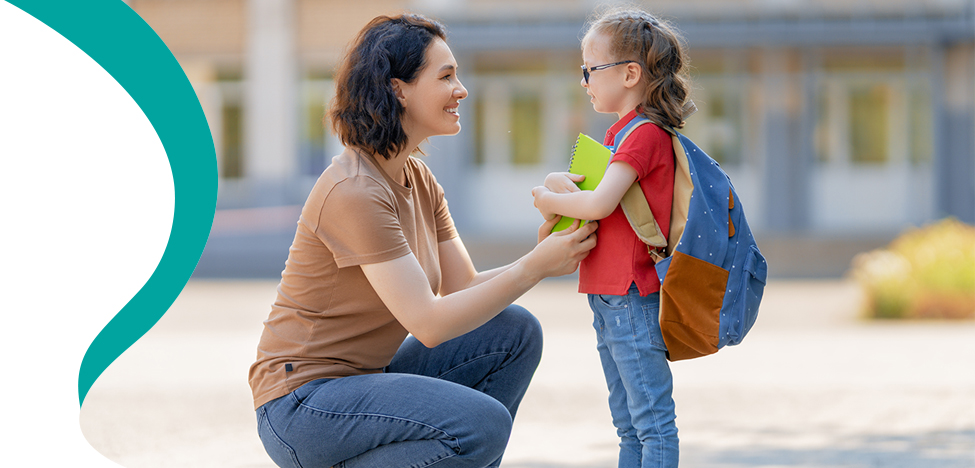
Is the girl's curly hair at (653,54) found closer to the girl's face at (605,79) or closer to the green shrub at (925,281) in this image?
the girl's face at (605,79)

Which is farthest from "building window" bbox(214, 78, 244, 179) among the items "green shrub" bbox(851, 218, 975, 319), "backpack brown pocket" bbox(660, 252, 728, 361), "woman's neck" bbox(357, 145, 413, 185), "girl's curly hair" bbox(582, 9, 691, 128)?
"backpack brown pocket" bbox(660, 252, 728, 361)

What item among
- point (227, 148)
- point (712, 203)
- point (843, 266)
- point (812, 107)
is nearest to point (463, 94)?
point (712, 203)

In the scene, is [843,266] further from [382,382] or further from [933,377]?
[382,382]

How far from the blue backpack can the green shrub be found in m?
7.44

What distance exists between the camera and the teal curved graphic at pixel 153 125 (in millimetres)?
5773

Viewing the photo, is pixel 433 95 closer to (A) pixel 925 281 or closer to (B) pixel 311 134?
(A) pixel 925 281

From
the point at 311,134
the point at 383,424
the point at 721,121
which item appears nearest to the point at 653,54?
the point at 383,424

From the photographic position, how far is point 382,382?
111 inches

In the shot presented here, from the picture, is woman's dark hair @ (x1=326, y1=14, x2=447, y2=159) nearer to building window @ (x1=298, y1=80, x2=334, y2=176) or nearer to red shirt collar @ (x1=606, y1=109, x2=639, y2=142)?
red shirt collar @ (x1=606, y1=109, x2=639, y2=142)

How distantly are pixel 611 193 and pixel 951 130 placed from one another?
17335 mm

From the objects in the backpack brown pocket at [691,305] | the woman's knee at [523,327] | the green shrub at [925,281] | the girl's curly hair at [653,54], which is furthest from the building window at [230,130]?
the backpack brown pocket at [691,305]

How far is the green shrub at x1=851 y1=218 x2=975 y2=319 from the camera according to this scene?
9.48 m

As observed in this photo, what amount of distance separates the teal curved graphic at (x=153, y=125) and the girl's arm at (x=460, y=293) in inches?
121

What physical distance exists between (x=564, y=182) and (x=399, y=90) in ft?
1.92
